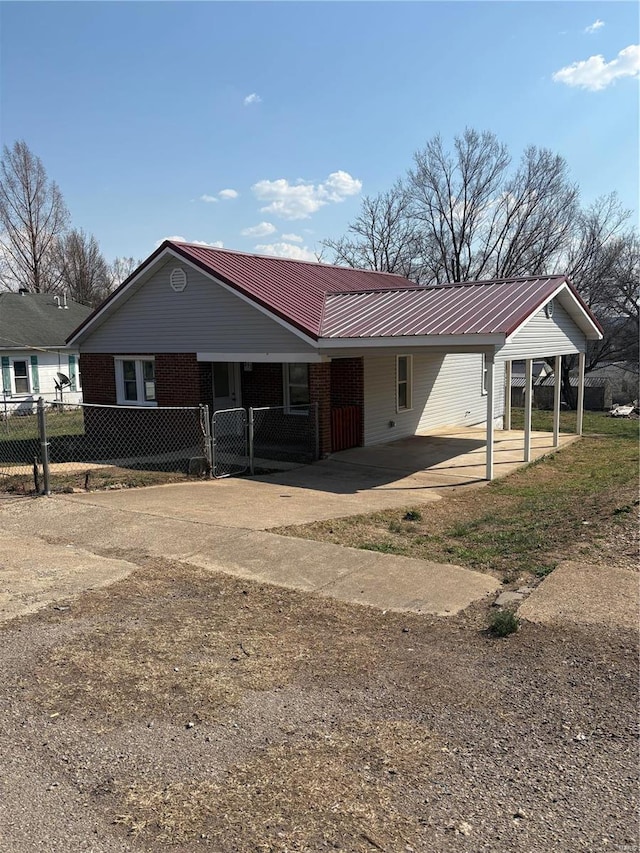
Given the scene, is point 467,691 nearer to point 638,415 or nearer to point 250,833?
point 250,833

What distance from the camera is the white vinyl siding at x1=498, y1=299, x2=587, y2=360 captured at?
1271 cm

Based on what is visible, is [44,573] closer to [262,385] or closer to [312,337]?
[312,337]

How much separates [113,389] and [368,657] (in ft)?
48.1

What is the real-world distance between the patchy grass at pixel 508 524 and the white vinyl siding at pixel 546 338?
7.98ft

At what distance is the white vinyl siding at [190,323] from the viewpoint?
46.7ft

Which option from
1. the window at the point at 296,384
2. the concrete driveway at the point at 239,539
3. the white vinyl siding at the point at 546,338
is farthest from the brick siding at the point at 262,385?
the white vinyl siding at the point at 546,338

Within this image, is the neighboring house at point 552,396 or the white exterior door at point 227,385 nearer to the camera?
the white exterior door at point 227,385

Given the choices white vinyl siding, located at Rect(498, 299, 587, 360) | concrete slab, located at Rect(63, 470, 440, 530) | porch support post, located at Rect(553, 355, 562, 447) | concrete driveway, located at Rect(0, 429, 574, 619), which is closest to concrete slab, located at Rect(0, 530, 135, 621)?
concrete driveway, located at Rect(0, 429, 574, 619)

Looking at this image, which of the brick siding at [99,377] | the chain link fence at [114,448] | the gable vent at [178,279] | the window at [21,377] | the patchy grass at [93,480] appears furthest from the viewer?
the window at [21,377]

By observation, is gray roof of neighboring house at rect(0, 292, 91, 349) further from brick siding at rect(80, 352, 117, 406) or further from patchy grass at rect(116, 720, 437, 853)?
patchy grass at rect(116, 720, 437, 853)

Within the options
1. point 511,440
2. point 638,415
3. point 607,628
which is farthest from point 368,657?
point 638,415

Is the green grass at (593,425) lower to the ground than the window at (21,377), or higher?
lower

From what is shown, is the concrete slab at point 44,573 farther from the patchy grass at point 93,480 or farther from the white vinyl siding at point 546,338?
the white vinyl siding at point 546,338

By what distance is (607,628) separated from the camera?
5055 millimetres
